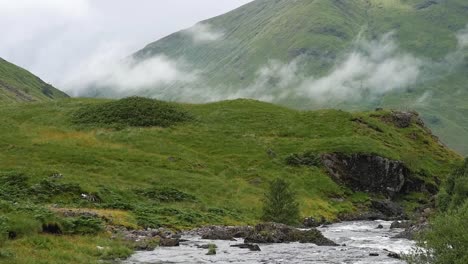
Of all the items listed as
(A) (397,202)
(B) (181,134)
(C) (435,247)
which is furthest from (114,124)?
(C) (435,247)

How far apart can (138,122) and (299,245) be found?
83811 mm

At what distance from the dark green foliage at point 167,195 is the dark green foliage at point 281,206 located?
13.8 m

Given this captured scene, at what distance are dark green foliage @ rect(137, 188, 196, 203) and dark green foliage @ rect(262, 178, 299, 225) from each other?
1385cm

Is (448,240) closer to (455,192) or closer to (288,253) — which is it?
(288,253)

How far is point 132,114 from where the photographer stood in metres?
140

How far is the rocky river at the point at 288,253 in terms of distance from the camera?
4631 centimetres

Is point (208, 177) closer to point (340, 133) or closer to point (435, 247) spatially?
point (340, 133)

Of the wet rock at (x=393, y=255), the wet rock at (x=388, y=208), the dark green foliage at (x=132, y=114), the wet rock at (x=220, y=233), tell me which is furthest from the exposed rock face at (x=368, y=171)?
the wet rock at (x=393, y=255)

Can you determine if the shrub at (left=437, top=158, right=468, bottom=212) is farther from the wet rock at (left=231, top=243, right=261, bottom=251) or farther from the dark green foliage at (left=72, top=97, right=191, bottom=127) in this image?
the dark green foliage at (left=72, top=97, right=191, bottom=127)

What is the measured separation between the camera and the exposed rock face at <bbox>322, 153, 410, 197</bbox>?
123 metres

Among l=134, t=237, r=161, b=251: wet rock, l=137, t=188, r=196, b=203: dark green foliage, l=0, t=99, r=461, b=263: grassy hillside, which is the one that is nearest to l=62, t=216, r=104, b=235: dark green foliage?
l=0, t=99, r=461, b=263: grassy hillside

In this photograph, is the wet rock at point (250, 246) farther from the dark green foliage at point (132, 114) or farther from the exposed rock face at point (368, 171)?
the dark green foliage at point (132, 114)

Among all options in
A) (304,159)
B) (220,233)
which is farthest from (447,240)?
(304,159)

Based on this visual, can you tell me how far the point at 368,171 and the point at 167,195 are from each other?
5672cm
